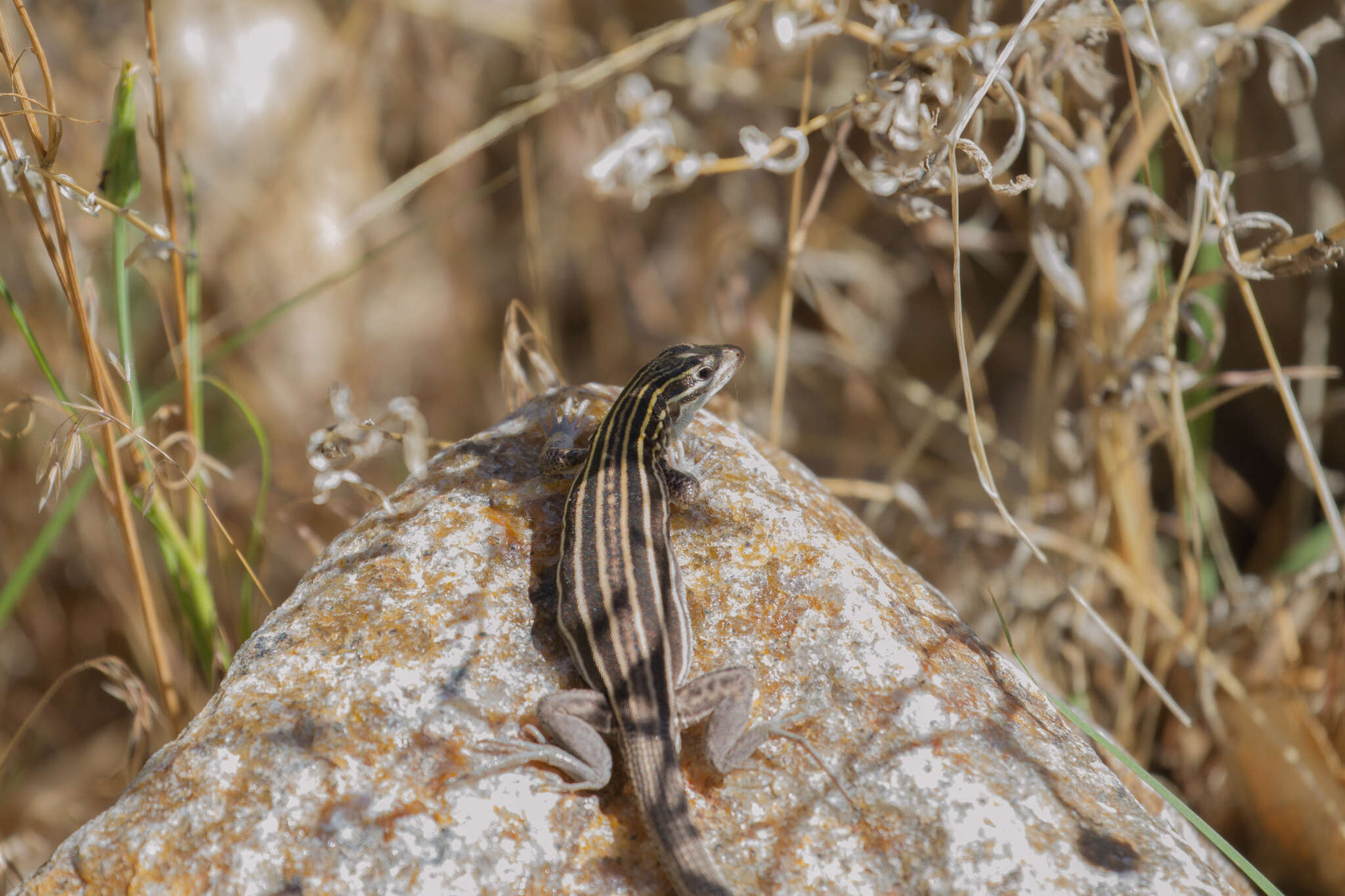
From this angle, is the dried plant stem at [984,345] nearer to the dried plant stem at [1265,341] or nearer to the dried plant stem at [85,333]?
the dried plant stem at [1265,341]

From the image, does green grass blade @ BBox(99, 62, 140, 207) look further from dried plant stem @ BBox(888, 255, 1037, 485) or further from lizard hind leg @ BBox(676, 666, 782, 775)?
dried plant stem @ BBox(888, 255, 1037, 485)

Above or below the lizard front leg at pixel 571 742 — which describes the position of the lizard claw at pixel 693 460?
above

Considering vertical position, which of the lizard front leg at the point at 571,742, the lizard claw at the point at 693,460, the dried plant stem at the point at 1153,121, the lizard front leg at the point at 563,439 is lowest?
the lizard front leg at the point at 571,742

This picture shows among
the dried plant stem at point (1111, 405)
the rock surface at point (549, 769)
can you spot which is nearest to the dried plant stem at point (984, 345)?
the dried plant stem at point (1111, 405)

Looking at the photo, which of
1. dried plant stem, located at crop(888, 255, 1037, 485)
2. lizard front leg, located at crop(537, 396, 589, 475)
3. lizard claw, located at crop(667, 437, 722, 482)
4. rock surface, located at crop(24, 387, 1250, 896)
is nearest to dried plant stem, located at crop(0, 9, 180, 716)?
rock surface, located at crop(24, 387, 1250, 896)

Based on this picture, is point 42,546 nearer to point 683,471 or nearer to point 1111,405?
point 683,471

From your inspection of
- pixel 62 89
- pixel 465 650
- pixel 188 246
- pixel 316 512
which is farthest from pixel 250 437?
pixel 465 650
